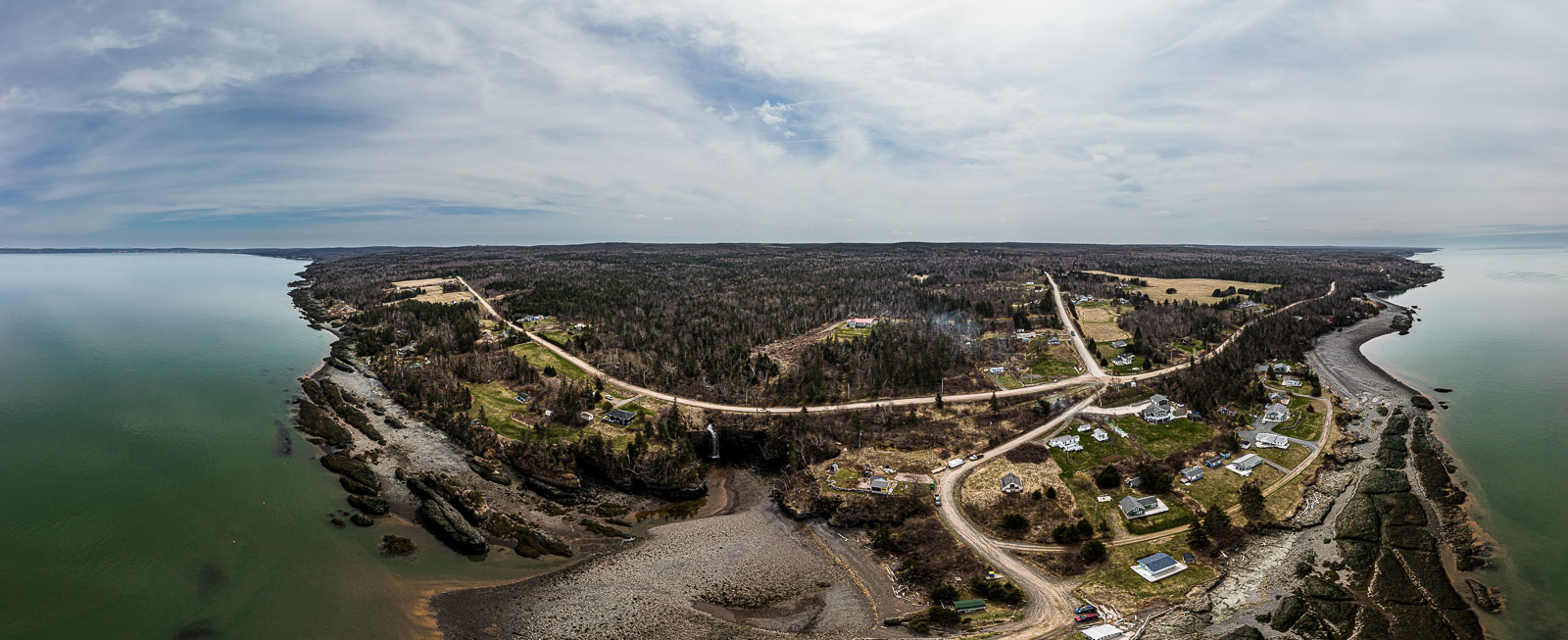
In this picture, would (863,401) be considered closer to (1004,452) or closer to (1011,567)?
(1004,452)

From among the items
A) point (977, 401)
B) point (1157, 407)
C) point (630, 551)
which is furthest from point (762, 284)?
point (630, 551)

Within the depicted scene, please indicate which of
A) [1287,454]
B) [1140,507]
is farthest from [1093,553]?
[1287,454]

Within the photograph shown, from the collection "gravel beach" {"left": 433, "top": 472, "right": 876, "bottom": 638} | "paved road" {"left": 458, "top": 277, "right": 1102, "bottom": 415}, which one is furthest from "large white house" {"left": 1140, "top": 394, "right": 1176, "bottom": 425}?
"gravel beach" {"left": 433, "top": 472, "right": 876, "bottom": 638}

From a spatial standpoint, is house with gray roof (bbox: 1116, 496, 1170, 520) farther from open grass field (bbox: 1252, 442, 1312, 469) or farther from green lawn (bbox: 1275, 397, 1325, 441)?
A: green lawn (bbox: 1275, 397, 1325, 441)

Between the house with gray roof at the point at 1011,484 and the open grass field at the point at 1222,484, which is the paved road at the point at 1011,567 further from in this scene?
the open grass field at the point at 1222,484

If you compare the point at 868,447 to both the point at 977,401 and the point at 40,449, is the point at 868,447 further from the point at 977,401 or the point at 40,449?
the point at 40,449
